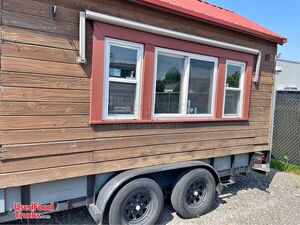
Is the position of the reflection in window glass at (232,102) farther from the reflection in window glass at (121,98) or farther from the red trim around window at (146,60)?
the reflection in window glass at (121,98)

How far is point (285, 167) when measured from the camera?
7445 mm

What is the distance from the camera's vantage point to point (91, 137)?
3.54 m

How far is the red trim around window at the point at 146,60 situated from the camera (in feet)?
11.4

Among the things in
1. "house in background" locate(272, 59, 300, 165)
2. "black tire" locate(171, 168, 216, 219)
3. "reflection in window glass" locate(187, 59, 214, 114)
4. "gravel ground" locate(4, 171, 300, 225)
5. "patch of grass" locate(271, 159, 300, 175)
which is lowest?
"gravel ground" locate(4, 171, 300, 225)

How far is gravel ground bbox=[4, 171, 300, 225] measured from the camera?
421cm

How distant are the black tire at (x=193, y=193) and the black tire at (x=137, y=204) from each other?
1.18 feet

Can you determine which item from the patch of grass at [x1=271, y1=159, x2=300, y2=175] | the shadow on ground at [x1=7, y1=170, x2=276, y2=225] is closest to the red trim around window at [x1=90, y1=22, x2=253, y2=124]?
the shadow on ground at [x1=7, y1=170, x2=276, y2=225]

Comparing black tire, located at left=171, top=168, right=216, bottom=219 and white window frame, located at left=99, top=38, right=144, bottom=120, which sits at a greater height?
white window frame, located at left=99, top=38, right=144, bottom=120

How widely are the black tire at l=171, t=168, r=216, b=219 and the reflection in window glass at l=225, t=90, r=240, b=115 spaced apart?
53.3 inches

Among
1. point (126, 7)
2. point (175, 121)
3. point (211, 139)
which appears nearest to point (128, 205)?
point (175, 121)

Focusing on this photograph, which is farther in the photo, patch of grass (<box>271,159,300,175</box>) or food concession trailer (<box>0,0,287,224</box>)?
patch of grass (<box>271,159,300,175</box>)

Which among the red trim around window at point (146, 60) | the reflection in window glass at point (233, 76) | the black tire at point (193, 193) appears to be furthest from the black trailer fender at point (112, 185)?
the reflection in window glass at point (233, 76)

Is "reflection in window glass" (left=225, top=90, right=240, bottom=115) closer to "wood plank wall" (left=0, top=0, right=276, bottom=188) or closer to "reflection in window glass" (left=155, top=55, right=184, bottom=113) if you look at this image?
"reflection in window glass" (left=155, top=55, right=184, bottom=113)

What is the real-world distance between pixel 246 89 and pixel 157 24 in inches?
92.8
